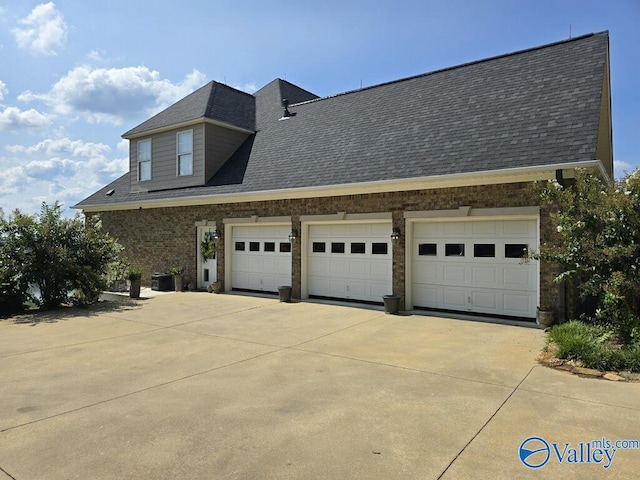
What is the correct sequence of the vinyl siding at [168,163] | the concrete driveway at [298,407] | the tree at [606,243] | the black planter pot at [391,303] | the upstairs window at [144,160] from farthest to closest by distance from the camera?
the upstairs window at [144,160] → the vinyl siding at [168,163] → the black planter pot at [391,303] → the tree at [606,243] → the concrete driveway at [298,407]

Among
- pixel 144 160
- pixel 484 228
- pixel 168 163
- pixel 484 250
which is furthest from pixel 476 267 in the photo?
pixel 144 160

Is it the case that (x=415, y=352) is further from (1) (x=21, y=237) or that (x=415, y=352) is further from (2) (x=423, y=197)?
(1) (x=21, y=237)

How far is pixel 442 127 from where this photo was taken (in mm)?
11898

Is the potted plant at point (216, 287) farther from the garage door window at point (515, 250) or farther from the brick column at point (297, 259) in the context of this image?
the garage door window at point (515, 250)

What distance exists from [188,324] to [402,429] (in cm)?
660

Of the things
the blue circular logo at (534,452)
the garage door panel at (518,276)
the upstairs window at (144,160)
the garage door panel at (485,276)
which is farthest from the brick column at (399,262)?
the upstairs window at (144,160)

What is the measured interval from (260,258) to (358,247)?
3.73m

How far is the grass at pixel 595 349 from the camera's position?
20.2ft

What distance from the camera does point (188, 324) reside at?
9.76 meters

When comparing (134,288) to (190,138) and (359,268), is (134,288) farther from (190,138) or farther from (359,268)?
(359,268)

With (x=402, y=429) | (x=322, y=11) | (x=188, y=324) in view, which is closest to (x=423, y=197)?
(x=322, y=11)

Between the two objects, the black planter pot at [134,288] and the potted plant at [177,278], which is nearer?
the black planter pot at [134,288]

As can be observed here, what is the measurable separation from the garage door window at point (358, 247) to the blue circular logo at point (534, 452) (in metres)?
8.25

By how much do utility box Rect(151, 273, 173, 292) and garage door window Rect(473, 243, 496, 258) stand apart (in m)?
10.7
